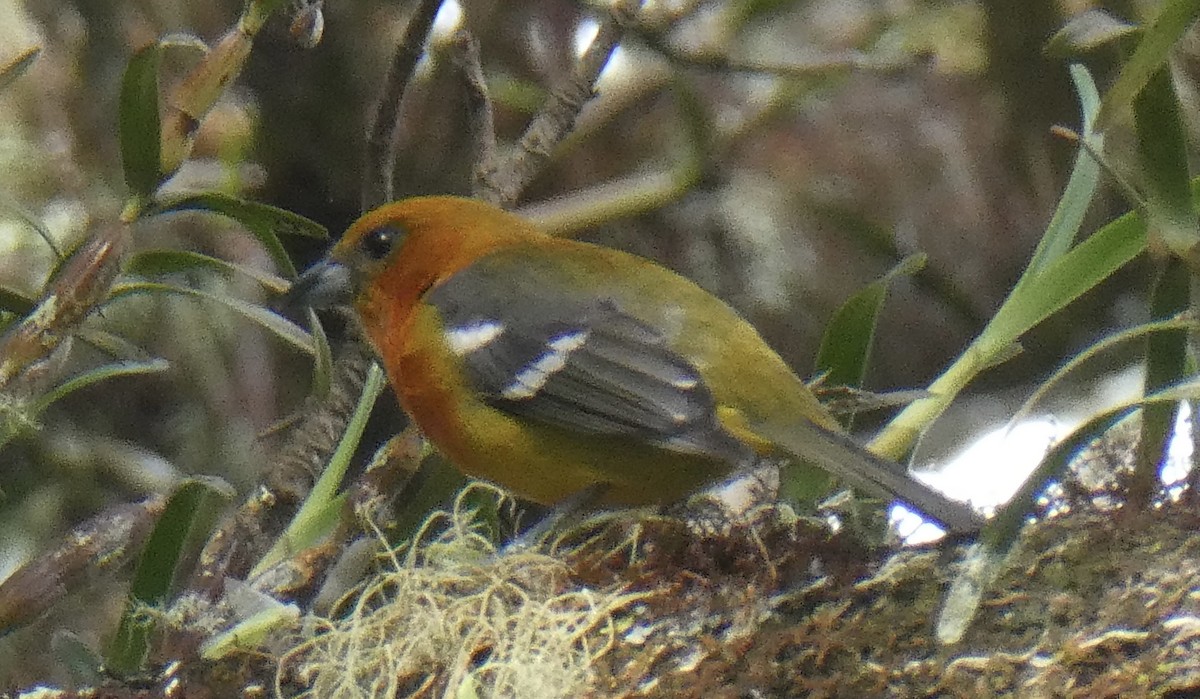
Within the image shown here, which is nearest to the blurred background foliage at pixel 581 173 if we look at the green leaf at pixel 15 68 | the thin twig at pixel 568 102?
the thin twig at pixel 568 102

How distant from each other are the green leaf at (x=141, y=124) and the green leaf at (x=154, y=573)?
1.68 feet

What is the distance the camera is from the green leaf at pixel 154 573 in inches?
92.0

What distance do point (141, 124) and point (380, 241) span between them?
0.97m

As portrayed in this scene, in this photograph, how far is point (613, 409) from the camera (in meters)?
2.60

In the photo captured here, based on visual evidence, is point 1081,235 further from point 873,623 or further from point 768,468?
point 873,623

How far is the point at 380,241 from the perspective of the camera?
3.12m

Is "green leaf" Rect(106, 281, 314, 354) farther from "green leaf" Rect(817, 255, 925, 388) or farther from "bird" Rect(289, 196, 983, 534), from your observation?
"green leaf" Rect(817, 255, 925, 388)

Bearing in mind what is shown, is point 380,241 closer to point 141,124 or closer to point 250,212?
point 250,212

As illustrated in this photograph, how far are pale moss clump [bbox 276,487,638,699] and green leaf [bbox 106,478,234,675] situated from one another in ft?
0.83

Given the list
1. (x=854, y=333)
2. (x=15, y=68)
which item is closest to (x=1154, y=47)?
(x=854, y=333)

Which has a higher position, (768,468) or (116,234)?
(116,234)

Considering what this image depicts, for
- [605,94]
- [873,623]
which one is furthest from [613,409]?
[605,94]

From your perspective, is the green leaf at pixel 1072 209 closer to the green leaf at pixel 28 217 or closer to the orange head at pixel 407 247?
the orange head at pixel 407 247

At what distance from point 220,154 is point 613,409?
1.78 metres
